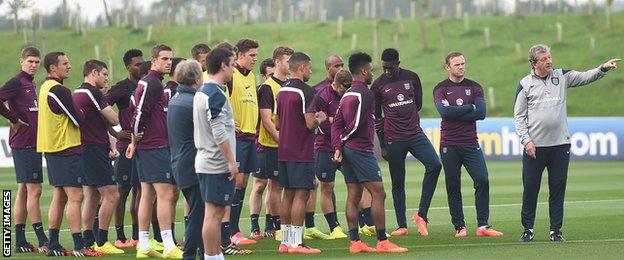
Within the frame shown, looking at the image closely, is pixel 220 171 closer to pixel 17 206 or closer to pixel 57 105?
pixel 57 105

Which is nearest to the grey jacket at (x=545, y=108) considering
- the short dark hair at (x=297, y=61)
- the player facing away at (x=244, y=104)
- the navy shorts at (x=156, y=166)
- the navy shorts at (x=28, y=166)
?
the short dark hair at (x=297, y=61)

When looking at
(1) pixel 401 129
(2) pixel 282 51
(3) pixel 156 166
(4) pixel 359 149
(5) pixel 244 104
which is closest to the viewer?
(3) pixel 156 166

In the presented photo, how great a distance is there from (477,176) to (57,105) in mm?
5345

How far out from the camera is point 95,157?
605 inches

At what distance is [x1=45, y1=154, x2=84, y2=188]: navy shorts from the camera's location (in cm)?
1496

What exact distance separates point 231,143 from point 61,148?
3.18 m

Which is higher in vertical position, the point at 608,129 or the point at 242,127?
the point at 242,127

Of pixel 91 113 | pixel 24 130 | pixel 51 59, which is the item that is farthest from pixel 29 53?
pixel 91 113

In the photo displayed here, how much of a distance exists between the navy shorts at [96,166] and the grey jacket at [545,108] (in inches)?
188

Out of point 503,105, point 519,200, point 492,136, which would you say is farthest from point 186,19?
point 519,200

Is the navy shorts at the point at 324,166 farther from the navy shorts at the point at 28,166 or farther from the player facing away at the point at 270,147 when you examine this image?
the navy shorts at the point at 28,166

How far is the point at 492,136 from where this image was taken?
34.9 metres

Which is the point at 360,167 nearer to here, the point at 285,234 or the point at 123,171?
the point at 285,234

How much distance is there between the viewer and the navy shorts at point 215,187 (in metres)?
12.5
